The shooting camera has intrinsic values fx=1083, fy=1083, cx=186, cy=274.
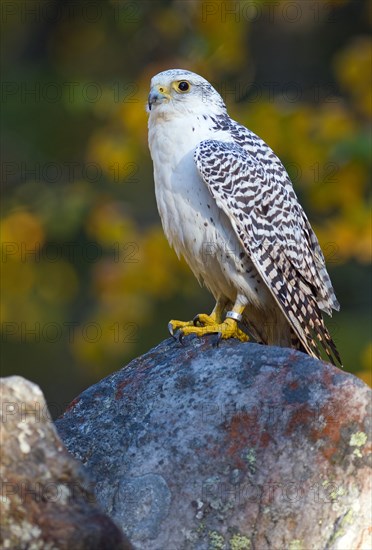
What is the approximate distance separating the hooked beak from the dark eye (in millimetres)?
89

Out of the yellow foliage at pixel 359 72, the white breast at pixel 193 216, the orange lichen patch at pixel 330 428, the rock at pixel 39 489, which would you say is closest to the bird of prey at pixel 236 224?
the white breast at pixel 193 216

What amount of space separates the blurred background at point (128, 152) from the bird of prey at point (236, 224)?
5.12m

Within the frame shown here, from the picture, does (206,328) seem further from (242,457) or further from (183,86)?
(183,86)

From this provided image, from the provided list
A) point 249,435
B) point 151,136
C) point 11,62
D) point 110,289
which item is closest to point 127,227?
point 110,289

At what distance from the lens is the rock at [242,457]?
406 cm

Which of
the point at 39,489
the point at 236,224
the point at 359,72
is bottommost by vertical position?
the point at 39,489

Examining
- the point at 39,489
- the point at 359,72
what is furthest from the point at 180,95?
the point at 359,72

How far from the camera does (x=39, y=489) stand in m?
3.61

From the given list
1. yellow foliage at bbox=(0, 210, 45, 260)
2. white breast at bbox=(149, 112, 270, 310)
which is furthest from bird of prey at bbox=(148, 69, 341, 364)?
yellow foliage at bbox=(0, 210, 45, 260)

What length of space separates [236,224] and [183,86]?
1.02 m

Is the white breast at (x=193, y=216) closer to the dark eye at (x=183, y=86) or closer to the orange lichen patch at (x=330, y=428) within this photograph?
the dark eye at (x=183, y=86)

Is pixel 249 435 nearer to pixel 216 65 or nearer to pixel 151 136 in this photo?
pixel 151 136

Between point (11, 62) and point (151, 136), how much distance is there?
10.9 metres

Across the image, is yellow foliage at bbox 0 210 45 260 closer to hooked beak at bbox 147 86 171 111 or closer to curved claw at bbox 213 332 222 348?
hooked beak at bbox 147 86 171 111
